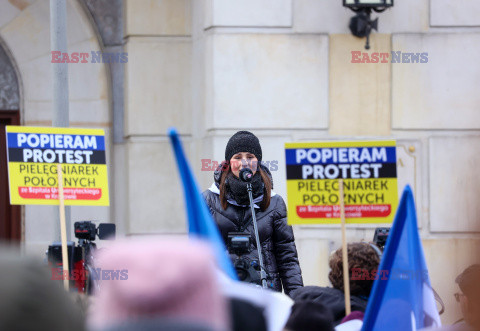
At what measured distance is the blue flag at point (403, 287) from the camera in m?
4.05

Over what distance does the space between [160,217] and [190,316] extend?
25.6 feet

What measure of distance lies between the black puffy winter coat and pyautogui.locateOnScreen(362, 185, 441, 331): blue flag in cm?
170

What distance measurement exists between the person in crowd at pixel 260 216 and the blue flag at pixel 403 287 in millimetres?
1696

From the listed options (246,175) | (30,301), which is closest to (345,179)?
(246,175)

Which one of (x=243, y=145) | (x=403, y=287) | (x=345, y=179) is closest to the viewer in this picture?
(x=403, y=287)

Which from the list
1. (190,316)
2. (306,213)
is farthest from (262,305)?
(306,213)

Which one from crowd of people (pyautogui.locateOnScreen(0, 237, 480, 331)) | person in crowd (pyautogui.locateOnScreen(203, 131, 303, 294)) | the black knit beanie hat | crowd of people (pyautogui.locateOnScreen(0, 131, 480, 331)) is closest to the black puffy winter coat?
person in crowd (pyautogui.locateOnScreen(203, 131, 303, 294))

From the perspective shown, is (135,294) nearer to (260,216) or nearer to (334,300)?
(334,300)

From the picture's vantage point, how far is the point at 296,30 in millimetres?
8977

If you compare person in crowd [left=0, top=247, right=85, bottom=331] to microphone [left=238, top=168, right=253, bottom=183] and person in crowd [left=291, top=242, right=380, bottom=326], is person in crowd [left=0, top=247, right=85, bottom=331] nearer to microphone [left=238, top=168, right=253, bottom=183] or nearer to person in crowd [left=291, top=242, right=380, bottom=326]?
person in crowd [left=291, top=242, right=380, bottom=326]

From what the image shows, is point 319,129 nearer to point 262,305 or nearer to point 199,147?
point 199,147

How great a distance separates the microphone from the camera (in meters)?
5.66

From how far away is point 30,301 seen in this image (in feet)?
5.65

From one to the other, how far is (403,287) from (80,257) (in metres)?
2.77
